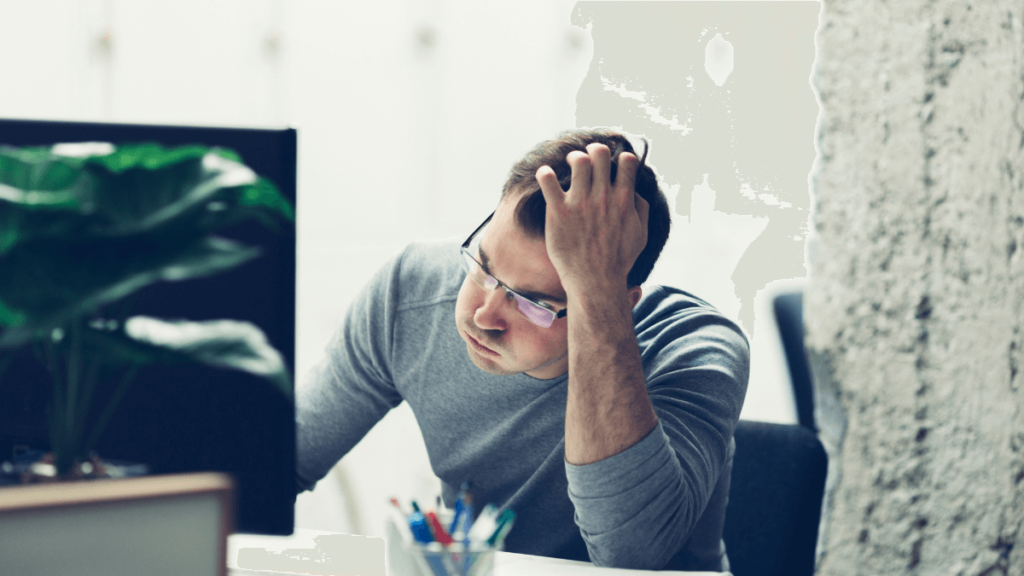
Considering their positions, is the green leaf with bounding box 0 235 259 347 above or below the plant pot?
above

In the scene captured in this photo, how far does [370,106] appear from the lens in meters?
2.11

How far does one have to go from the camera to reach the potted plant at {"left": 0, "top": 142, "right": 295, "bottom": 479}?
1.39ft

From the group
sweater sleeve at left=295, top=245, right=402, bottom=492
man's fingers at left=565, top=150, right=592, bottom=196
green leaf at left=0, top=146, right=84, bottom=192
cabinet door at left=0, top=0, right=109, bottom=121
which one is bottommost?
sweater sleeve at left=295, top=245, right=402, bottom=492

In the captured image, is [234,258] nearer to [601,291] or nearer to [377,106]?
[601,291]

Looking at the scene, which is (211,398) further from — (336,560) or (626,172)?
(626,172)

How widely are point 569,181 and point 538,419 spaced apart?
350 millimetres

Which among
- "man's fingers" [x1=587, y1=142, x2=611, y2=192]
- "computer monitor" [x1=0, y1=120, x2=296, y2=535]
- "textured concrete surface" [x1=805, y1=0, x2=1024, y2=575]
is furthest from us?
"textured concrete surface" [x1=805, y1=0, x2=1024, y2=575]

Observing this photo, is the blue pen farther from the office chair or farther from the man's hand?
the office chair

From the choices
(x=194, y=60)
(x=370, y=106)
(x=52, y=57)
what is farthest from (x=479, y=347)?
(x=52, y=57)

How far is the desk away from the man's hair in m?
0.34

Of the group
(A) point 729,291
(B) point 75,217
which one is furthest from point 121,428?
(A) point 729,291

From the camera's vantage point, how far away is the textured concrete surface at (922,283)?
1085 mm

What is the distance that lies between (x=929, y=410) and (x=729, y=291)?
103 centimetres

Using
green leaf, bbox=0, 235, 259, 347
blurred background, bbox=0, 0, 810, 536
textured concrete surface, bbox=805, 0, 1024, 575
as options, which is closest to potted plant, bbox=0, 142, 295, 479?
green leaf, bbox=0, 235, 259, 347
